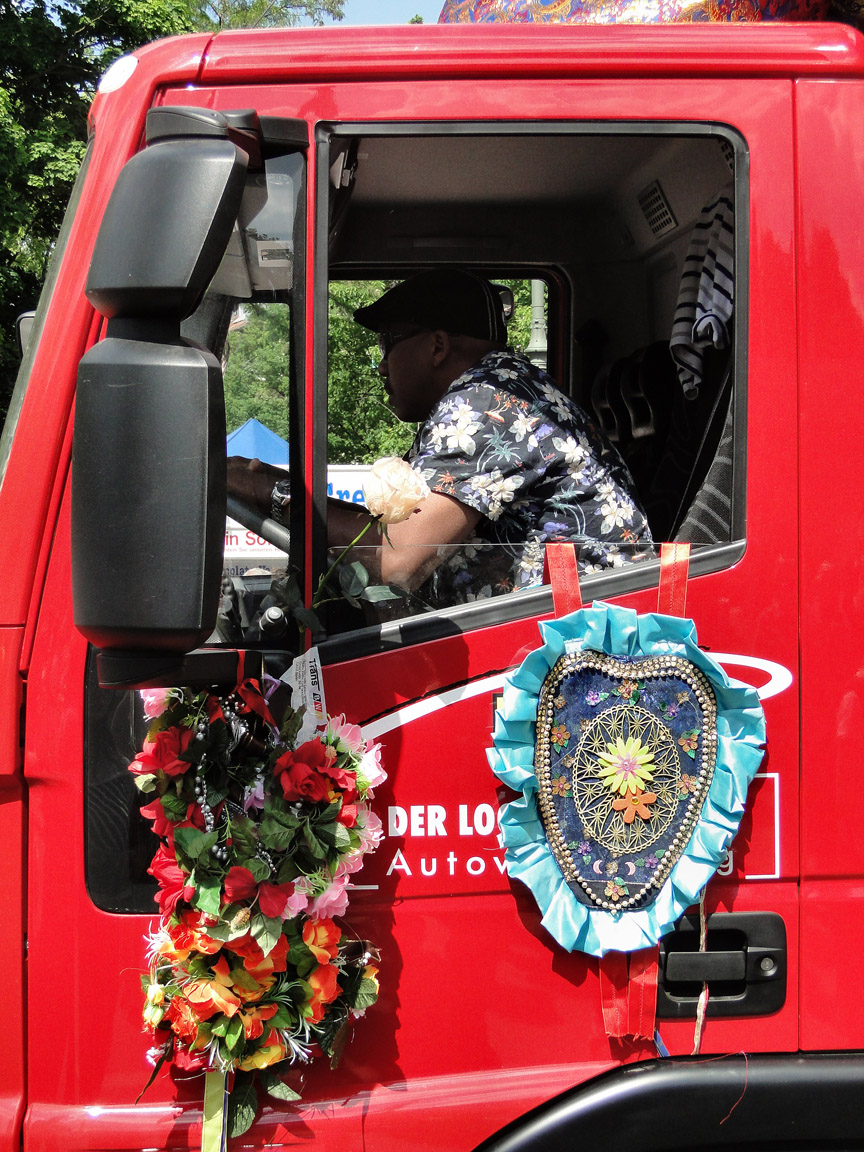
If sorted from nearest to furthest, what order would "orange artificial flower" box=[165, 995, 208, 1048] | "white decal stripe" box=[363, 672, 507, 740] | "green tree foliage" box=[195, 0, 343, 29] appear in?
"orange artificial flower" box=[165, 995, 208, 1048] < "white decal stripe" box=[363, 672, 507, 740] < "green tree foliage" box=[195, 0, 343, 29]

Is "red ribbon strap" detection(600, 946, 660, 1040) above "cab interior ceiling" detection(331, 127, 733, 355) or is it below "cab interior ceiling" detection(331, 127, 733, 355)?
below

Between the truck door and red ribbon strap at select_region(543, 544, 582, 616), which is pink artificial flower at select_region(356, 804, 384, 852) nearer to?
the truck door

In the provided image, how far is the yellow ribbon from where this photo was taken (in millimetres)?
1474

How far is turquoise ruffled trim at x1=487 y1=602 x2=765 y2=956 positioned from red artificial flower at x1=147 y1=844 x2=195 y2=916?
1.58 feet

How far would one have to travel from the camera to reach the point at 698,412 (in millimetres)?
1993

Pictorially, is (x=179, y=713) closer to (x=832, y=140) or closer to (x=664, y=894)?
(x=664, y=894)

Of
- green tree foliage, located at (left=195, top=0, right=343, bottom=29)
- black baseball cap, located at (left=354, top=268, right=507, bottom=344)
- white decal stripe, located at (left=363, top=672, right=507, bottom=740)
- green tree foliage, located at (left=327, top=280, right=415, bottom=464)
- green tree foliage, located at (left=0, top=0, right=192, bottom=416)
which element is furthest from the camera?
green tree foliage, located at (left=195, top=0, right=343, bottom=29)

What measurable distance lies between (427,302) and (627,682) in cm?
100

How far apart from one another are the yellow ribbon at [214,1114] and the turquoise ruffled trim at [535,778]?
53 centimetres

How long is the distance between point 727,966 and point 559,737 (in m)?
0.44

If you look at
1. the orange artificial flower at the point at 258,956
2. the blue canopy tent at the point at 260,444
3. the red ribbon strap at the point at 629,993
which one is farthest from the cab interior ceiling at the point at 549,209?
the red ribbon strap at the point at 629,993

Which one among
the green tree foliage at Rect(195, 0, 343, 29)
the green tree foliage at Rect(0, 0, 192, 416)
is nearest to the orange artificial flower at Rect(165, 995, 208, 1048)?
the green tree foliage at Rect(0, 0, 192, 416)

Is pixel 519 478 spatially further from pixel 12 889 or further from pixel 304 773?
pixel 12 889

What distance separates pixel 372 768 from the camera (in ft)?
5.02
